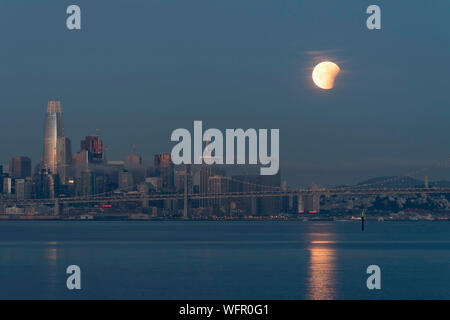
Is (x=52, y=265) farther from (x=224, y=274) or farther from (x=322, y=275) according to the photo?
(x=322, y=275)

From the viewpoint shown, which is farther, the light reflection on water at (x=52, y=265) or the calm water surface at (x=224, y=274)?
the light reflection on water at (x=52, y=265)

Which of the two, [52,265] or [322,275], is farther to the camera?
[52,265]

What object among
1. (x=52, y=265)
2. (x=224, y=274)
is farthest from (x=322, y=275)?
(x=52, y=265)

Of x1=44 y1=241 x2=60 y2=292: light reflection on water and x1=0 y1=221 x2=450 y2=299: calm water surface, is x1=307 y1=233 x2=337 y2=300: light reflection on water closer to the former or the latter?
x1=0 y1=221 x2=450 y2=299: calm water surface

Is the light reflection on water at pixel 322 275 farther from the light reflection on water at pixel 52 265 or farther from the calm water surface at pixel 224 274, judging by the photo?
the light reflection on water at pixel 52 265

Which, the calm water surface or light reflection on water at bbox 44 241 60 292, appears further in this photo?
light reflection on water at bbox 44 241 60 292

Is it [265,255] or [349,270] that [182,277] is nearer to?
[349,270]

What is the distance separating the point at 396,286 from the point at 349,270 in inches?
279

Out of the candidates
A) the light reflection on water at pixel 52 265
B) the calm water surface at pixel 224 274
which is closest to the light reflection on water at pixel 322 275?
the calm water surface at pixel 224 274

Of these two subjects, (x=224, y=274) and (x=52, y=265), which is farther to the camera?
(x=52, y=265)

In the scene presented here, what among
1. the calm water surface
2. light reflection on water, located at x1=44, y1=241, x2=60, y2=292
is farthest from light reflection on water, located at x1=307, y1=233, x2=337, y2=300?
light reflection on water, located at x1=44, y1=241, x2=60, y2=292
